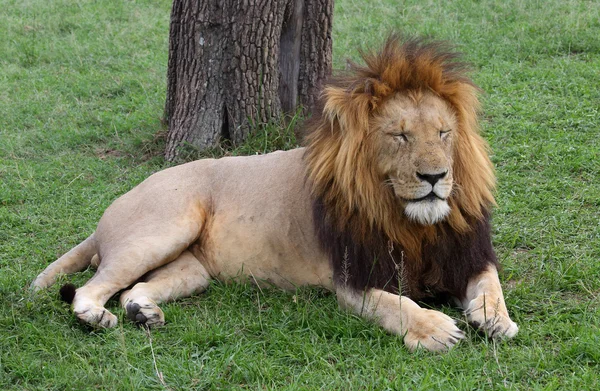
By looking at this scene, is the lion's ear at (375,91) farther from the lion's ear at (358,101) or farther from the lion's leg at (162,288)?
the lion's leg at (162,288)

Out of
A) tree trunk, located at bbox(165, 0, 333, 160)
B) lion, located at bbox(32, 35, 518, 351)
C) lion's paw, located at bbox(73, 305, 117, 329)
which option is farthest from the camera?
tree trunk, located at bbox(165, 0, 333, 160)

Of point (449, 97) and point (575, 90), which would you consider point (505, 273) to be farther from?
point (575, 90)

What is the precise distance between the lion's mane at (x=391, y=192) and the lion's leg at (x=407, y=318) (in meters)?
0.09

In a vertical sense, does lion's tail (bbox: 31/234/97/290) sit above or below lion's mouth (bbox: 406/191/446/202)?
below

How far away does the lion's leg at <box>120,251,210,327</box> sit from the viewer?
376cm

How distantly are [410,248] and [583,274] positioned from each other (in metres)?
0.90

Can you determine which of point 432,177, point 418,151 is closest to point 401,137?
point 418,151

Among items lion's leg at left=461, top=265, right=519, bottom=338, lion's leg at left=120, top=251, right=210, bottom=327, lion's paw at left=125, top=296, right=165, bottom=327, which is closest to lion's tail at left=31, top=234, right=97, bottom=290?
lion's leg at left=120, top=251, right=210, bottom=327

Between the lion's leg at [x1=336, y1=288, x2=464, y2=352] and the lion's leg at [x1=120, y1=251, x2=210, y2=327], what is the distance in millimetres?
855

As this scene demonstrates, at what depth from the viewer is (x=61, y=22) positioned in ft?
31.7

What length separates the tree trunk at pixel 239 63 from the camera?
18.6ft

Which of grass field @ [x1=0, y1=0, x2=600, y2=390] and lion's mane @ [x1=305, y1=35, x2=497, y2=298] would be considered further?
lion's mane @ [x1=305, y1=35, x2=497, y2=298]

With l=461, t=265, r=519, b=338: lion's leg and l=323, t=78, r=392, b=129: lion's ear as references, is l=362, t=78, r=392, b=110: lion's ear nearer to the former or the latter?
l=323, t=78, r=392, b=129: lion's ear

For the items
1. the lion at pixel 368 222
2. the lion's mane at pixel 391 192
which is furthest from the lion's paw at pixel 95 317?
the lion's mane at pixel 391 192
